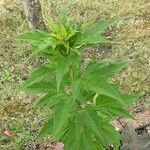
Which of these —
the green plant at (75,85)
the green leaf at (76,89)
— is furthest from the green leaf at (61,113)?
the green leaf at (76,89)

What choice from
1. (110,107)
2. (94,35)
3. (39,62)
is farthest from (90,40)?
(39,62)

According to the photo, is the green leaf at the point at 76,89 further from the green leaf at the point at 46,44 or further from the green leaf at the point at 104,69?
the green leaf at the point at 46,44

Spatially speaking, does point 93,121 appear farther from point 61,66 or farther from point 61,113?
point 61,66

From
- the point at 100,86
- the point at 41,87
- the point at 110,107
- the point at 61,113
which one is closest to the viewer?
the point at 100,86

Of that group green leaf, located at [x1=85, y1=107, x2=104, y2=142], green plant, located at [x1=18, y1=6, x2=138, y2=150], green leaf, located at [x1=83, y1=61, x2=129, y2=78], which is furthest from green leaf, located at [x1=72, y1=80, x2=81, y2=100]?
green leaf, located at [x1=85, y1=107, x2=104, y2=142]

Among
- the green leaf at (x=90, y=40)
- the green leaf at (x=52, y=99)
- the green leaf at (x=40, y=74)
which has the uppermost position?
the green leaf at (x=90, y=40)

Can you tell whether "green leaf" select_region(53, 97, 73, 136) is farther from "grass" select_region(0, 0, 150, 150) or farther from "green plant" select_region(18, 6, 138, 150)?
"grass" select_region(0, 0, 150, 150)

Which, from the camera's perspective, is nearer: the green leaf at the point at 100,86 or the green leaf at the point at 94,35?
the green leaf at the point at 94,35
